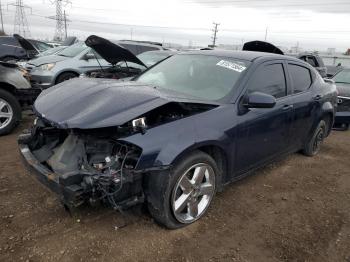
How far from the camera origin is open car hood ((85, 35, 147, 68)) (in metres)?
5.18

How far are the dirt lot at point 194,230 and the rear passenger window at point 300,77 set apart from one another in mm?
1437

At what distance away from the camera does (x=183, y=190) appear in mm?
3209

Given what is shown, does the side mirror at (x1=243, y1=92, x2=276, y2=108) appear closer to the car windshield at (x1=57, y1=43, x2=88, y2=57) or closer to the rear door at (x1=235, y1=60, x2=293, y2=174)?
the rear door at (x1=235, y1=60, x2=293, y2=174)

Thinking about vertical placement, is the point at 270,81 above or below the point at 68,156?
above

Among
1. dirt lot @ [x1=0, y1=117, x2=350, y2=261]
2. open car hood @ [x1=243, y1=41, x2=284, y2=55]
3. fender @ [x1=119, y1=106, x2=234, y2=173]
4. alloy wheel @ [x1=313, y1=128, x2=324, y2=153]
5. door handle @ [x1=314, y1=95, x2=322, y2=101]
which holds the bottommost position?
dirt lot @ [x1=0, y1=117, x2=350, y2=261]

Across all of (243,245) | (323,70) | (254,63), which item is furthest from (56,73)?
(323,70)

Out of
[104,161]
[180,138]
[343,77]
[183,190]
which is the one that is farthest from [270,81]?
[343,77]

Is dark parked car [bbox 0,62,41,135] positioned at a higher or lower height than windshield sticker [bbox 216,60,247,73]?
lower

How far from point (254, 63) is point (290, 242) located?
201 centimetres

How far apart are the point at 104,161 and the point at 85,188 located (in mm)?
310

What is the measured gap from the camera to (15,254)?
2.76m

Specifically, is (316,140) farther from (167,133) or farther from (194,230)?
(167,133)

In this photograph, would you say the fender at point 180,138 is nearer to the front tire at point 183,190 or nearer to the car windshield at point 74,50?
the front tire at point 183,190

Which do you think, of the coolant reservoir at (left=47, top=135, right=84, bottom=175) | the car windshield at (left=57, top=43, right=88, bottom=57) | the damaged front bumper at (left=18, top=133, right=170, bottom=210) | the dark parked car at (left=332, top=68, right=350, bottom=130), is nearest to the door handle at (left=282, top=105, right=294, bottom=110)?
the damaged front bumper at (left=18, top=133, right=170, bottom=210)
